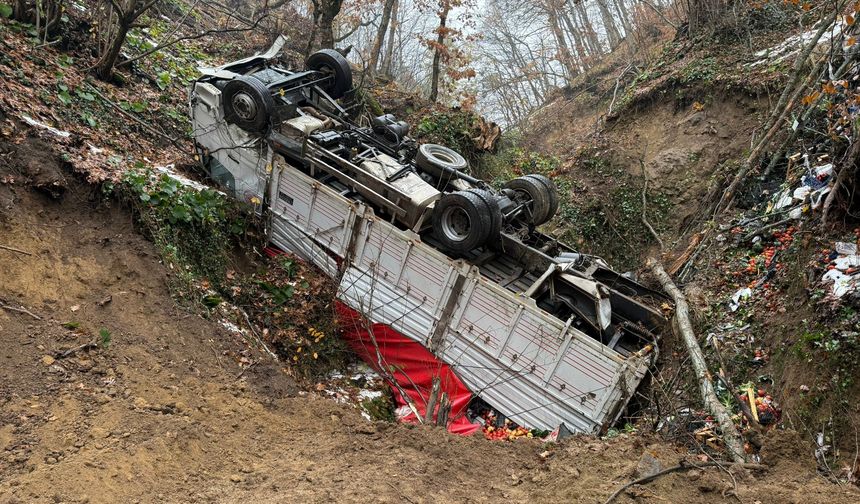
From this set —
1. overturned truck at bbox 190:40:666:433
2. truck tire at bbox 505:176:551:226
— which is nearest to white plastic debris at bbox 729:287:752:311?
overturned truck at bbox 190:40:666:433

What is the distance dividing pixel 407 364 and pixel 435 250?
165 centimetres

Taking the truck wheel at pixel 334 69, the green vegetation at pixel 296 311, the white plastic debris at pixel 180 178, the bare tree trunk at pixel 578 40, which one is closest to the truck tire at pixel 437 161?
the truck wheel at pixel 334 69

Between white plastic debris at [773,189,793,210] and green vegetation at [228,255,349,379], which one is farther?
green vegetation at [228,255,349,379]

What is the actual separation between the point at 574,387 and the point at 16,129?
695cm

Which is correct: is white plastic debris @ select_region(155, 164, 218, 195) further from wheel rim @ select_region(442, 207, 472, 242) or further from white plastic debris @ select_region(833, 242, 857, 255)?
white plastic debris @ select_region(833, 242, 857, 255)

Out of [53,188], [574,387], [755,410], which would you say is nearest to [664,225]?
[574,387]

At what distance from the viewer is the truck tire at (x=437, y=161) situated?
7.71 m

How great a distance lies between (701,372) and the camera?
217 inches

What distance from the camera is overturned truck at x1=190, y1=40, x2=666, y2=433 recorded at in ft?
21.3

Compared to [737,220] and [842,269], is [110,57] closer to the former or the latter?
[737,220]

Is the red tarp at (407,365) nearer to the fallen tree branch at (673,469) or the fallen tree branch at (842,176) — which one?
the fallen tree branch at (673,469)

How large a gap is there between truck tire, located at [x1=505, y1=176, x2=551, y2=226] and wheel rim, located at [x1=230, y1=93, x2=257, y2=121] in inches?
150

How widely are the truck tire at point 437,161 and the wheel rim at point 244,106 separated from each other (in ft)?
7.66

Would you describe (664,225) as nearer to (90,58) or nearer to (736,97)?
(736,97)
